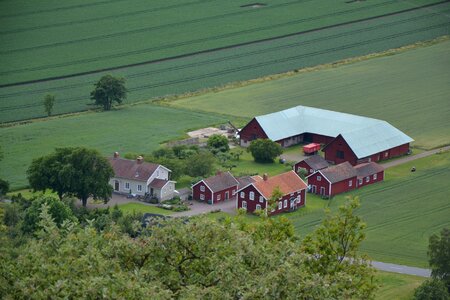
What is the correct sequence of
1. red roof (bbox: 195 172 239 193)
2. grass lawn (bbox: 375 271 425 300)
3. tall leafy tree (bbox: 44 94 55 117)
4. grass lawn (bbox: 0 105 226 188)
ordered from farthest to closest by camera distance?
1. tall leafy tree (bbox: 44 94 55 117)
2. grass lawn (bbox: 0 105 226 188)
3. red roof (bbox: 195 172 239 193)
4. grass lawn (bbox: 375 271 425 300)

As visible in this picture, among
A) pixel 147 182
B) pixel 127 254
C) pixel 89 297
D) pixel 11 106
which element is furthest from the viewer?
pixel 11 106

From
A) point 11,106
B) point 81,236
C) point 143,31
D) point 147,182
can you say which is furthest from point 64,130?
point 81,236

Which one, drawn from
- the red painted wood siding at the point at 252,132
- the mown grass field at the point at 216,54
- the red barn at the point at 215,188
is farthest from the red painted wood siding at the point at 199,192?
the mown grass field at the point at 216,54

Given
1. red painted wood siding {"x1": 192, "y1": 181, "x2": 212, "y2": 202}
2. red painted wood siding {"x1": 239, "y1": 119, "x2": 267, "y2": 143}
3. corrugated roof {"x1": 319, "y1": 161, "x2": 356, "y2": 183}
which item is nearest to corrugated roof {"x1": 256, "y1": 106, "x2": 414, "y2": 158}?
red painted wood siding {"x1": 239, "y1": 119, "x2": 267, "y2": 143}

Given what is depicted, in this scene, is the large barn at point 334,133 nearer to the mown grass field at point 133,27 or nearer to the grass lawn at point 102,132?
the grass lawn at point 102,132

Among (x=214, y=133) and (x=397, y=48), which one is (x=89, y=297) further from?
(x=397, y=48)

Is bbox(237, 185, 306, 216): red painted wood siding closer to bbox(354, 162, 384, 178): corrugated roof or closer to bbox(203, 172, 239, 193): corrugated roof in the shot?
bbox(203, 172, 239, 193): corrugated roof
